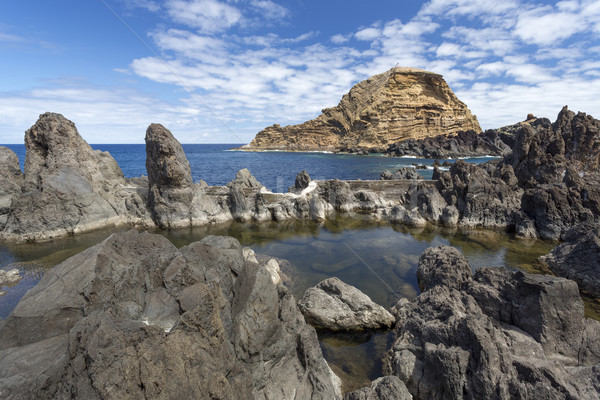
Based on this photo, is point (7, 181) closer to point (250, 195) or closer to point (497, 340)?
point (250, 195)

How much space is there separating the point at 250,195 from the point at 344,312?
19051 mm

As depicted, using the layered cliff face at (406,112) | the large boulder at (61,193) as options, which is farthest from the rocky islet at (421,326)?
the layered cliff face at (406,112)

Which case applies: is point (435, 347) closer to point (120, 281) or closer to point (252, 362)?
point (252, 362)

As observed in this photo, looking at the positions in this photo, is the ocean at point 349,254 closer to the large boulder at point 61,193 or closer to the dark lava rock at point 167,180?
the large boulder at point 61,193

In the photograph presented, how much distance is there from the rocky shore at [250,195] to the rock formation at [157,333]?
1737 centimetres

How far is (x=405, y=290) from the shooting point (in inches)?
499

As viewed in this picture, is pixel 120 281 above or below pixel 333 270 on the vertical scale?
A: above

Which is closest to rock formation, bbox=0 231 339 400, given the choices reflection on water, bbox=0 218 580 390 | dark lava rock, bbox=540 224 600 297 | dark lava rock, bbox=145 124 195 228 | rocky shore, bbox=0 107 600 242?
reflection on water, bbox=0 218 580 390

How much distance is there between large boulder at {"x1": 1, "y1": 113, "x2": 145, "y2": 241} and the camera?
20047 millimetres

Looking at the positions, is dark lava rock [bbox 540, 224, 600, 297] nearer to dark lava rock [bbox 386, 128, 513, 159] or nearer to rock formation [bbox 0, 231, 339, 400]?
rock formation [bbox 0, 231, 339, 400]

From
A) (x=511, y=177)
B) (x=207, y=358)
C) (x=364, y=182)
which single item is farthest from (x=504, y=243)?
(x=207, y=358)

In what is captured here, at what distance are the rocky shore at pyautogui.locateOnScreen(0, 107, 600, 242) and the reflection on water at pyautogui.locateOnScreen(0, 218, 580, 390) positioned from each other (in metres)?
1.46

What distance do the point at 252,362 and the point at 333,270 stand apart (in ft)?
32.9

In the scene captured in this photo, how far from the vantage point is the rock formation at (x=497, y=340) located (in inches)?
228
